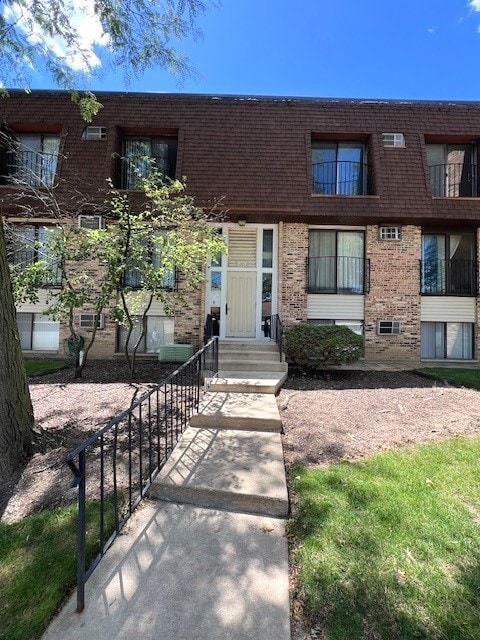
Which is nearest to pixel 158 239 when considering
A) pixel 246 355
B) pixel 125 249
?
pixel 125 249

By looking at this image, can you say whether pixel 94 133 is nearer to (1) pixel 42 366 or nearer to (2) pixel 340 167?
(1) pixel 42 366

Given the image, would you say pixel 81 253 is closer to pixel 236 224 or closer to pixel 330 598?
pixel 236 224

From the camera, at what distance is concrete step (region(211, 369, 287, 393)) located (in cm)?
622

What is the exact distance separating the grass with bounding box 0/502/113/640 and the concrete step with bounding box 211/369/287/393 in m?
3.31

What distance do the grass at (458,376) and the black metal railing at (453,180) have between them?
17.6ft

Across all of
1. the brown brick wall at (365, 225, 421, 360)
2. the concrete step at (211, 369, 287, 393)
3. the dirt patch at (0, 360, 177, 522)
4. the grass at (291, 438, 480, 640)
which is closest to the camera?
the grass at (291, 438, 480, 640)

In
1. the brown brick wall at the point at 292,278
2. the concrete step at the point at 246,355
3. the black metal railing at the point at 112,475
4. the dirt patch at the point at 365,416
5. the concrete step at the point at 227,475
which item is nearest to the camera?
the black metal railing at the point at 112,475

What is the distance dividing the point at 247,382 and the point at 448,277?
7.80 m

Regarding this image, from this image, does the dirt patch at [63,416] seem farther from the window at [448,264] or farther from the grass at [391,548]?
the window at [448,264]

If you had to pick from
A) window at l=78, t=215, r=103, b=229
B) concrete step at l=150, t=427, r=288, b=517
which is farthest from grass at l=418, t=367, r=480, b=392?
window at l=78, t=215, r=103, b=229

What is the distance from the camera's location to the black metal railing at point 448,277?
10773 millimetres

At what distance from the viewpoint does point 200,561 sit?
2449 millimetres

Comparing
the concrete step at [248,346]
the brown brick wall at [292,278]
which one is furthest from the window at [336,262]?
the concrete step at [248,346]

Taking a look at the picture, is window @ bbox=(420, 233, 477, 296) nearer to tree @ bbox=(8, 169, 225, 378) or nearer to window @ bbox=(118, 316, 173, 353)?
tree @ bbox=(8, 169, 225, 378)
